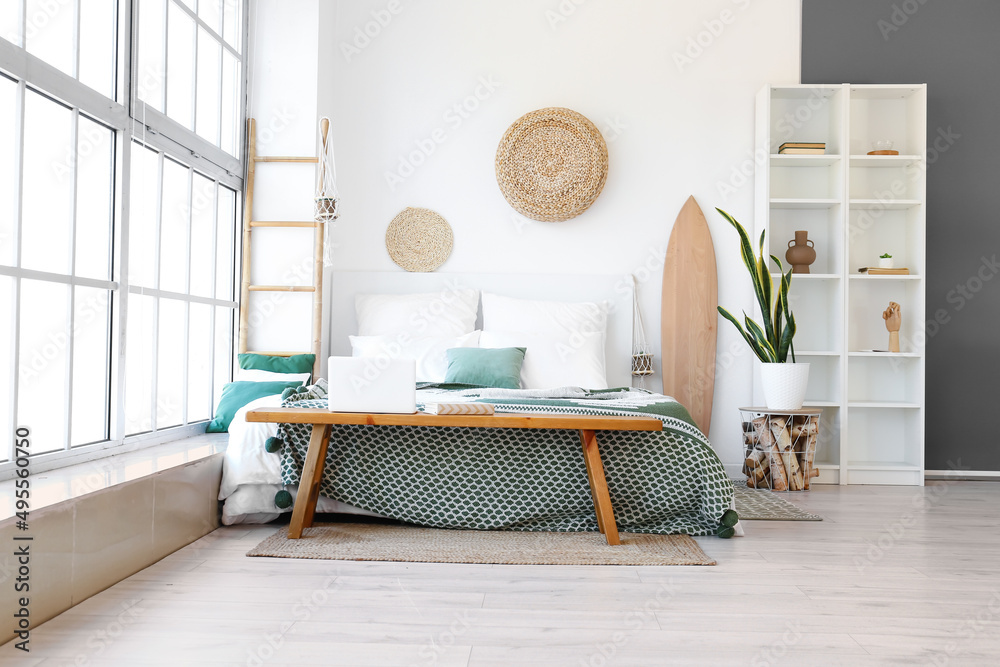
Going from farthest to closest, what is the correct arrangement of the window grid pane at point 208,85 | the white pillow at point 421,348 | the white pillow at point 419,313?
the white pillow at point 419,313
the white pillow at point 421,348
the window grid pane at point 208,85

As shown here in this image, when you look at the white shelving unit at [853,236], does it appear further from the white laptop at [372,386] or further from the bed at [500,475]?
the white laptop at [372,386]

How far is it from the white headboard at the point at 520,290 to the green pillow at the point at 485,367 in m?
0.70

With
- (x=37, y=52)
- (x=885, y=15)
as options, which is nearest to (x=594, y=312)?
(x=885, y=15)

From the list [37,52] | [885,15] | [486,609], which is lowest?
[486,609]

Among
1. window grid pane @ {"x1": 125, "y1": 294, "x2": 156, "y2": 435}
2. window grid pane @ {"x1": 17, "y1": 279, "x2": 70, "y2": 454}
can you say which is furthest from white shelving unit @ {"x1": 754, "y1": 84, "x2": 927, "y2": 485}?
window grid pane @ {"x1": 17, "y1": 279, "x2": 70, "y2": 454}

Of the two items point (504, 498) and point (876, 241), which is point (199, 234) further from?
point (876, 241)

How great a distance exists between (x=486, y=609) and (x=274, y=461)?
124 centimetres

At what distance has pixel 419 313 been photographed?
4301 mm

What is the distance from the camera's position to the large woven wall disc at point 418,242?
457 cm

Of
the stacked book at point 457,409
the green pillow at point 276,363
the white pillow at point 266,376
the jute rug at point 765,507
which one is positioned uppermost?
the green pillow at point 276,363

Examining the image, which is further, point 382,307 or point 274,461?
point 382,307

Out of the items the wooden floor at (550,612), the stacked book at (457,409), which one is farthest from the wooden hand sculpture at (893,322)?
the stacked book at (457,409)

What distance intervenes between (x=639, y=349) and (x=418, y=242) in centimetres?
142

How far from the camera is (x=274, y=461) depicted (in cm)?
294
